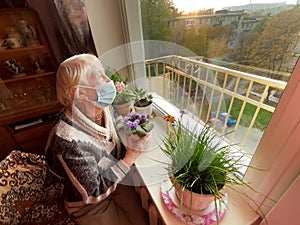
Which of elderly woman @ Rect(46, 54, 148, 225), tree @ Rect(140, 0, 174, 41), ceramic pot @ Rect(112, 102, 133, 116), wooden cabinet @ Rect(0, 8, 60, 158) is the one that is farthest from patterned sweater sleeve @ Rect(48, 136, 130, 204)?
wooden cabinet @ Rect(0, 8, 60, 158)

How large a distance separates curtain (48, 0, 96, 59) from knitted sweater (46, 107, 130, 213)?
89 centimetres

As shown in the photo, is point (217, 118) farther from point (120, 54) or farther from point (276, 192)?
point (120, 54)

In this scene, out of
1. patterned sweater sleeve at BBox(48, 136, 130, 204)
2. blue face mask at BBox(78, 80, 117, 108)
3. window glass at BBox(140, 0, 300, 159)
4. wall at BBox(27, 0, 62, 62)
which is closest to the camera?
window glass at BBox(140, 0, 300, 159)

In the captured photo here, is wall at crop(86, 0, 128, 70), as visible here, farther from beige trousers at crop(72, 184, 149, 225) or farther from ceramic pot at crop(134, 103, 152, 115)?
beige trousers at crop(72, 184, 149, 225)

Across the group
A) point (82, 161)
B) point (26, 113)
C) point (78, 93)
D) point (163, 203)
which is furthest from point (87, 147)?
point (26, 113)

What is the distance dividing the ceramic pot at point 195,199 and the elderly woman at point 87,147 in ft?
1.03

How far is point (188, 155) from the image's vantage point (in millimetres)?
566

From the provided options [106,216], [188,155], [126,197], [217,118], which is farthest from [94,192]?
[217,118]

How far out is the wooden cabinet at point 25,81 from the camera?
4.58 ft

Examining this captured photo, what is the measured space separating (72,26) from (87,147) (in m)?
1.06

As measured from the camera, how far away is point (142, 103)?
1.12 m

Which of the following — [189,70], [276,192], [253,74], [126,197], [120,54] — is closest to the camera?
[276,192]

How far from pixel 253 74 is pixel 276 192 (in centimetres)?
45

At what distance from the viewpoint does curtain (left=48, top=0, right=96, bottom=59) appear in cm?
120
